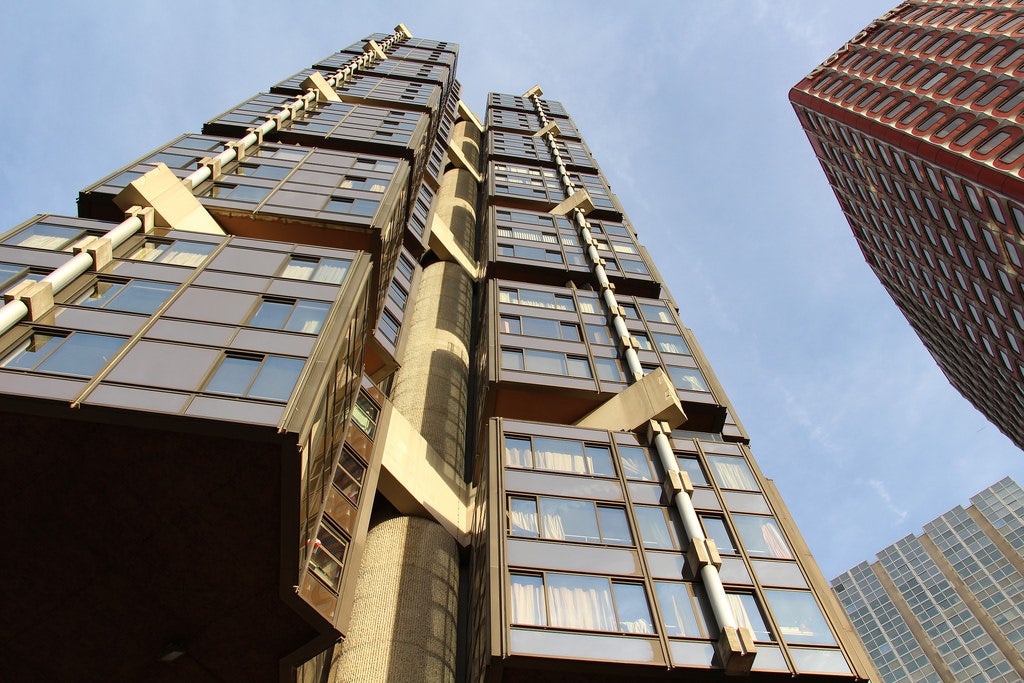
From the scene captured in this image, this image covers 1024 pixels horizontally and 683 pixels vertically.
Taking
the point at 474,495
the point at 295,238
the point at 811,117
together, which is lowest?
the point at 474,495

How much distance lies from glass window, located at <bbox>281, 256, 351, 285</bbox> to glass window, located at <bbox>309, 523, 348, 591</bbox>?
6340 millimetres

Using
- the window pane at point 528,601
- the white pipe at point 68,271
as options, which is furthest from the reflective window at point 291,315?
the window pane at point 528,601

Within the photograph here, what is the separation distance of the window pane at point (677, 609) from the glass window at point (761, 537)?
299 cm

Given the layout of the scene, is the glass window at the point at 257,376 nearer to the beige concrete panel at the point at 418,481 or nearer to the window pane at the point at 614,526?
the beige concrete panel at the point at 418,481

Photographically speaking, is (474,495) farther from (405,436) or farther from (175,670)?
(175,670)

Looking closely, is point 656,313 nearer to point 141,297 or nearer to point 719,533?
point 719,533

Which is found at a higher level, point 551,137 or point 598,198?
point 551,137

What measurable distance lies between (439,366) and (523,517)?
17.2 meters

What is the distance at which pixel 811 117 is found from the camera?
227 feet

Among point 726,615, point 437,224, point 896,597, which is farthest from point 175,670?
point 896,597

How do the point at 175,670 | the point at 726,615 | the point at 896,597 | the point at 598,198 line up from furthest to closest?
the point at 896,597 → the point at 598,198 → the point at 726,615 → the point at 175,670

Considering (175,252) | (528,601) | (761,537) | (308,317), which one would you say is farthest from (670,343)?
(175,252)

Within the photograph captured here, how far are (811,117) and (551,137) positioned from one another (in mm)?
26027

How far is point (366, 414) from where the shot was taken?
77.2ft
